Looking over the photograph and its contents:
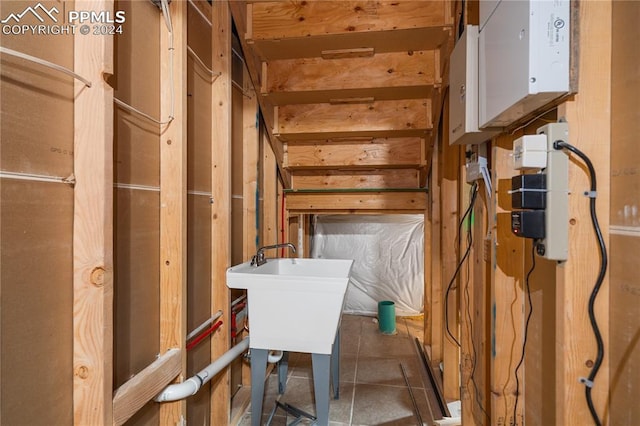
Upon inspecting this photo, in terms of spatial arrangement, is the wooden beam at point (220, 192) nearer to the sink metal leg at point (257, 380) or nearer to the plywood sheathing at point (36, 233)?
the sink metal leg at point (257, 380)

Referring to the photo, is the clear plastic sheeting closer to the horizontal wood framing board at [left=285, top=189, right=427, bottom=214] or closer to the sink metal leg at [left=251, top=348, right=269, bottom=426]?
the horizontal wood framing board at [left=285, top=189, right=427, bottom=214]

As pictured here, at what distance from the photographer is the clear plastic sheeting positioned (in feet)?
12.7

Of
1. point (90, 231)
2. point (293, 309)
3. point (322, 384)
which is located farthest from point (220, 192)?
Result: point (322, 384)

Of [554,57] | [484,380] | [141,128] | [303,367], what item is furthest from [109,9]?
[303,367]

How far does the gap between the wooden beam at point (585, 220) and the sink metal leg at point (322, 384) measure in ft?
3.11

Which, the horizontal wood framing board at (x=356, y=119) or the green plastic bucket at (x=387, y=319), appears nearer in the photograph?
the horizontal wood framing board at (x=356, y=119)

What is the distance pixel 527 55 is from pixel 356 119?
1.45m

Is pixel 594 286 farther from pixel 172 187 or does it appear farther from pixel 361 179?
pixel 361 179

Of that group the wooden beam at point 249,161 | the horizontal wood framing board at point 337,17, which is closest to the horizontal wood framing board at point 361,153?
the wooden beam at point 249,161

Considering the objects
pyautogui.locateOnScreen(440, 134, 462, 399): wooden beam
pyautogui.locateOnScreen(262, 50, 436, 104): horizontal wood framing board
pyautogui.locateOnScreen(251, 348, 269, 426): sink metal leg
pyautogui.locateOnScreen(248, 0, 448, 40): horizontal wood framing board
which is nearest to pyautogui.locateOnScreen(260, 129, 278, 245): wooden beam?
pyautogui.locateOnScreen(262, 50, 436, 104): horizontal wood framing board

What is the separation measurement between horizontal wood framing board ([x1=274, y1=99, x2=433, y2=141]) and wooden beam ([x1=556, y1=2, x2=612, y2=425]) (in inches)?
51.9

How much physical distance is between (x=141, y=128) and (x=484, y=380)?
1876 millimetres

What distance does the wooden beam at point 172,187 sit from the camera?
1.18 meters

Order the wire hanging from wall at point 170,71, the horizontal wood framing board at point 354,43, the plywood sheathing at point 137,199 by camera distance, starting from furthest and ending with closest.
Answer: the horizontal wood framing board at point 354,43, the wire hanging from wall at point 170,71, the plywood sheathing at point 137,199
